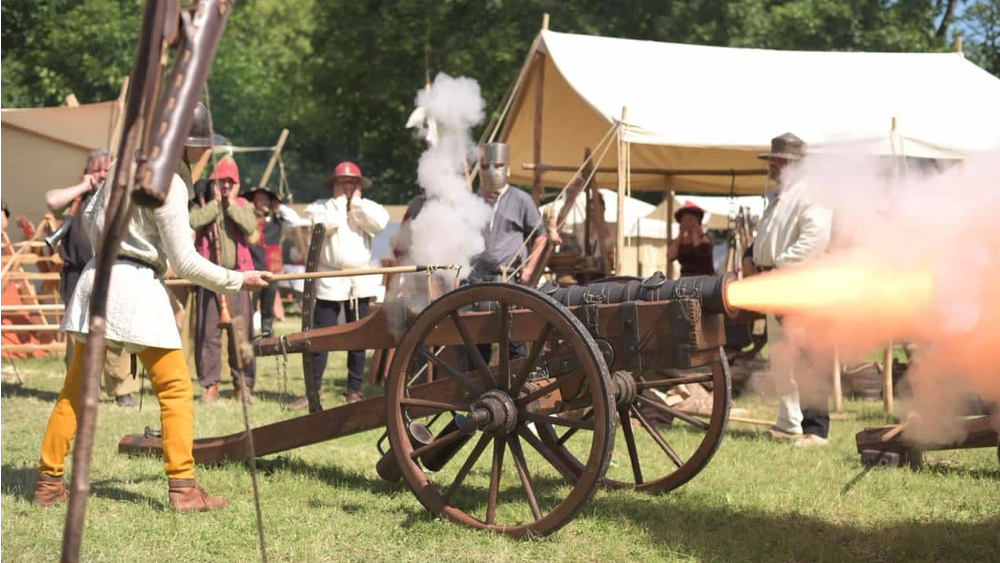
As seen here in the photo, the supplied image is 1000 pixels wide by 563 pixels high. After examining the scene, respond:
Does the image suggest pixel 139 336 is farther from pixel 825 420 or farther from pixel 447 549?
pixel 825 420

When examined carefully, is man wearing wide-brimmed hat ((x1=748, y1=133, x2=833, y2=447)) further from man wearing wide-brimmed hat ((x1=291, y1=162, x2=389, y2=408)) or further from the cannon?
man wearing wide-brimmed hat ((x1=291, y1=162, x2=389, y2=408))

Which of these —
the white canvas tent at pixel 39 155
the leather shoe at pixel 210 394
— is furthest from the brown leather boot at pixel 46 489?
the white canvas tent at pixel 39 155

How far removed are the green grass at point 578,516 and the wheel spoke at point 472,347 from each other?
62 centimetres

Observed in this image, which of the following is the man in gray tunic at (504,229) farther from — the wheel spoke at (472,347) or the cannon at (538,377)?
the wheel spoke at (472,347)

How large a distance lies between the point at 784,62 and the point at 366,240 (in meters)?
4.56

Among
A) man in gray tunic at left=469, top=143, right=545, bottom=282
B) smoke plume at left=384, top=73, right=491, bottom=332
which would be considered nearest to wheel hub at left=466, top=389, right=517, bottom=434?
smoke plume at left=384, top=73, right=491, bottom=332

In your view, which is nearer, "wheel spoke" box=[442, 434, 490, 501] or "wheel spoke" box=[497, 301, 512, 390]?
"wheel spoke" box=[497, 301, 512, 390]

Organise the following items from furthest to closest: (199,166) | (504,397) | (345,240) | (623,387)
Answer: (345,240)
(199,166)
(623,387)
(504,397)

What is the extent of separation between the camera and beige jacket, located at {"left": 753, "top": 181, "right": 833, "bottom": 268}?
6.08 meters

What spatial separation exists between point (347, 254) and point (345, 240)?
0.11 meters

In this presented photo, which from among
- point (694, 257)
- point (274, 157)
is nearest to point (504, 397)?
point (694, 257)

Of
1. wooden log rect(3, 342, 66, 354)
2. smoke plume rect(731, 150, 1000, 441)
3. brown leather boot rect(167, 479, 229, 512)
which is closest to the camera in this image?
smoke plume rect(731, 150, 1000, 441)

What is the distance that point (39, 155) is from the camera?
41.2 ft

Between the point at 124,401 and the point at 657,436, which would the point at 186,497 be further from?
the point at 124,401
